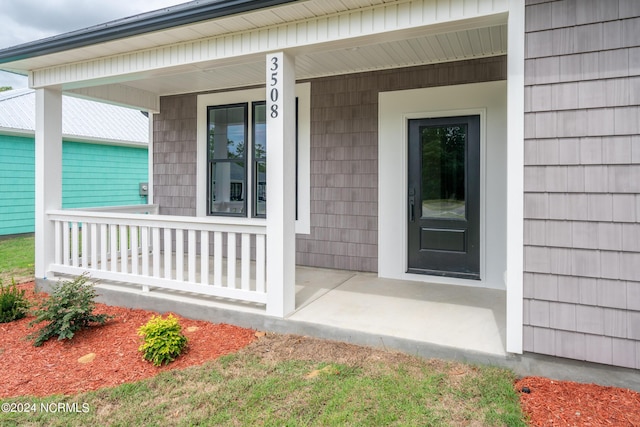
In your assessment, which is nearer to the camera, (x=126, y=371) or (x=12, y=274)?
(x=126, y=371)

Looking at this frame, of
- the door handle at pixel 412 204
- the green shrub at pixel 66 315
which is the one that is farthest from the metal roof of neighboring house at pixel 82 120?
the door handle at pixel 412 204

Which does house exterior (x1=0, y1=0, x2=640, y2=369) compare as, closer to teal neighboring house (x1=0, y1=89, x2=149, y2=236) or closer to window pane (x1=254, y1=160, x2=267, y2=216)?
window pane (x1=254, y1=160, x2=267, y2=216)

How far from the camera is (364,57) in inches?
180

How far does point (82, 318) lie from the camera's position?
145 inches

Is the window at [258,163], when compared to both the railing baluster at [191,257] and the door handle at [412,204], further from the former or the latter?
the door handle at [412,204]

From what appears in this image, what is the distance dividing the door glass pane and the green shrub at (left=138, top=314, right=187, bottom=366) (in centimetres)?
303

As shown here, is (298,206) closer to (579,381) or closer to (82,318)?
(82,318)

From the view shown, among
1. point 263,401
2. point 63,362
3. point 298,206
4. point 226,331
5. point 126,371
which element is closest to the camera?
point 263,401

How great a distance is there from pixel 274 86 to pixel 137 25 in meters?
1.35

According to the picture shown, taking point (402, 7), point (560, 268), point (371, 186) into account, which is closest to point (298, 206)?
point (371, 186)

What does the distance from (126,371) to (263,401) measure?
1.15 metres

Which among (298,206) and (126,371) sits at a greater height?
(298,206)

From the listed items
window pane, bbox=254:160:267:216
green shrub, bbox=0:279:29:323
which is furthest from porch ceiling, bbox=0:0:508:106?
green shrub, bbox=0:279:29:323

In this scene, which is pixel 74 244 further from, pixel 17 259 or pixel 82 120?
pixel 82 120
